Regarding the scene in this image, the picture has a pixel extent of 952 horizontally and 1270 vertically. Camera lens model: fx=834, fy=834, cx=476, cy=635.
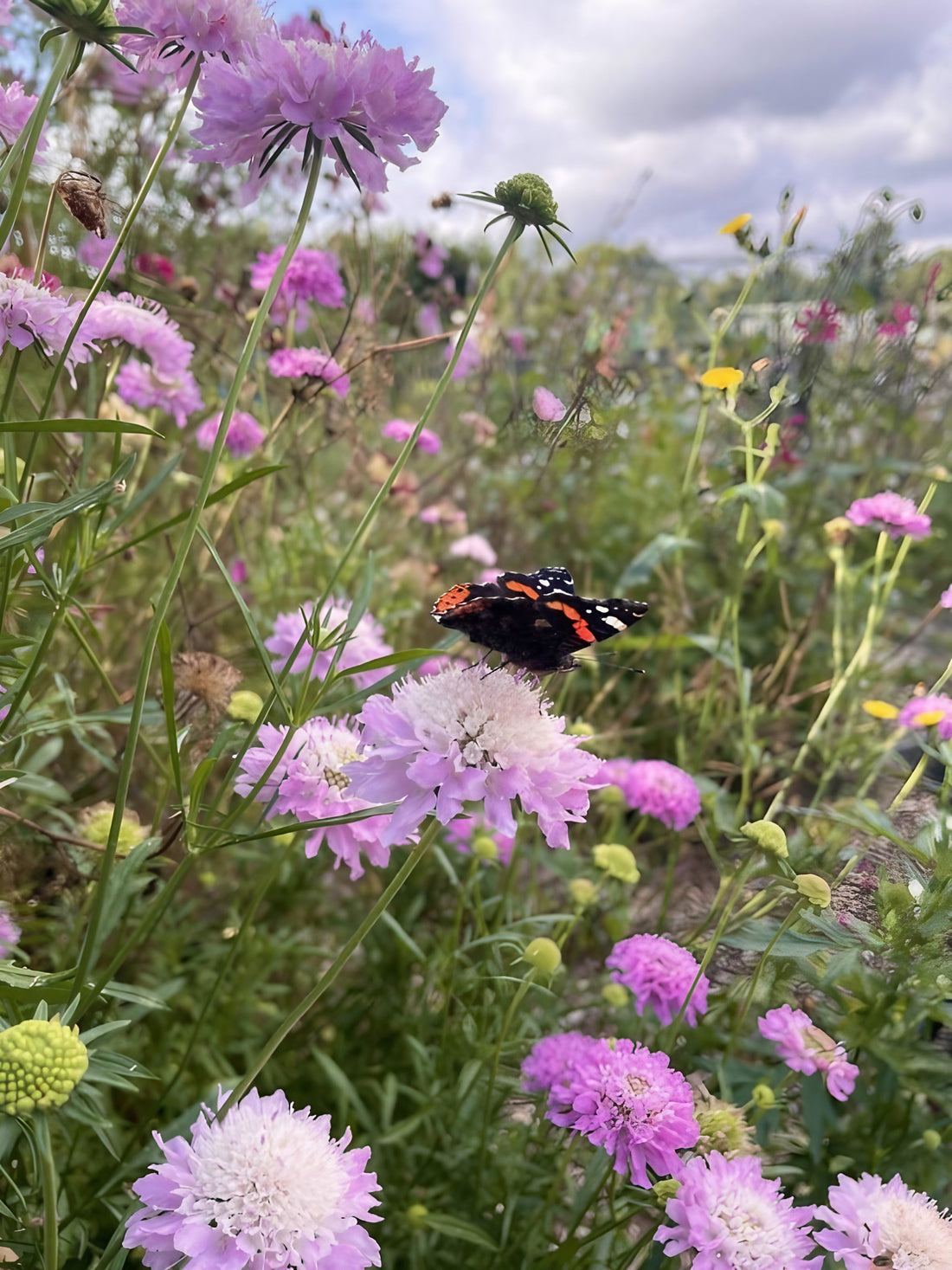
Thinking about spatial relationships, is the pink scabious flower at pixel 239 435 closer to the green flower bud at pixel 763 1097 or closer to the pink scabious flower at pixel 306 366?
the pink scabious flower at pixel 306 366

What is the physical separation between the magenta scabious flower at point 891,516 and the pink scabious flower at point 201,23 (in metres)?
1.38

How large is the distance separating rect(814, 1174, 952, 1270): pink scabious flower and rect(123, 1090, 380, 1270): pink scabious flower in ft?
1.48

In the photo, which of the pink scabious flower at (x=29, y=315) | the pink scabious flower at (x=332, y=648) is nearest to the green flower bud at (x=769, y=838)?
the pink scabious flower at (x=332, y=648)

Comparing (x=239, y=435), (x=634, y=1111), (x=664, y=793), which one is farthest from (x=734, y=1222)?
(x=239, y=435)

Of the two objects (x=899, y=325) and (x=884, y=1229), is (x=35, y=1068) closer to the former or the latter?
(x=884, y=1229)

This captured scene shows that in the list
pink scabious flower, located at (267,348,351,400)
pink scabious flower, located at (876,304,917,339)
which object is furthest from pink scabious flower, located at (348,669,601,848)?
pink scabious flower, located at (876,304,917,339)

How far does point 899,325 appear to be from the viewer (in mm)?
2188

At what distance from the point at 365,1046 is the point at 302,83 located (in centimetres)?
154

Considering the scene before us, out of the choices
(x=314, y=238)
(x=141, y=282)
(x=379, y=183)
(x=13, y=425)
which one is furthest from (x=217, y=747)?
(x=314, y=238)

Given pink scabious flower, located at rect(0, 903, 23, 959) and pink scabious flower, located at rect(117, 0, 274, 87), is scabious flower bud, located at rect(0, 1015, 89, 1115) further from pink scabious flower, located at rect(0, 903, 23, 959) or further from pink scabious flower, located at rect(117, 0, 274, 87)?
pink scabious flower, located at rect(117, 0, 274, 87)

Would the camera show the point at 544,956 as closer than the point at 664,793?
Yes

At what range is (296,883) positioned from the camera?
1.76 m

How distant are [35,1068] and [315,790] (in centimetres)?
41

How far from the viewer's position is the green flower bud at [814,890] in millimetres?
816
